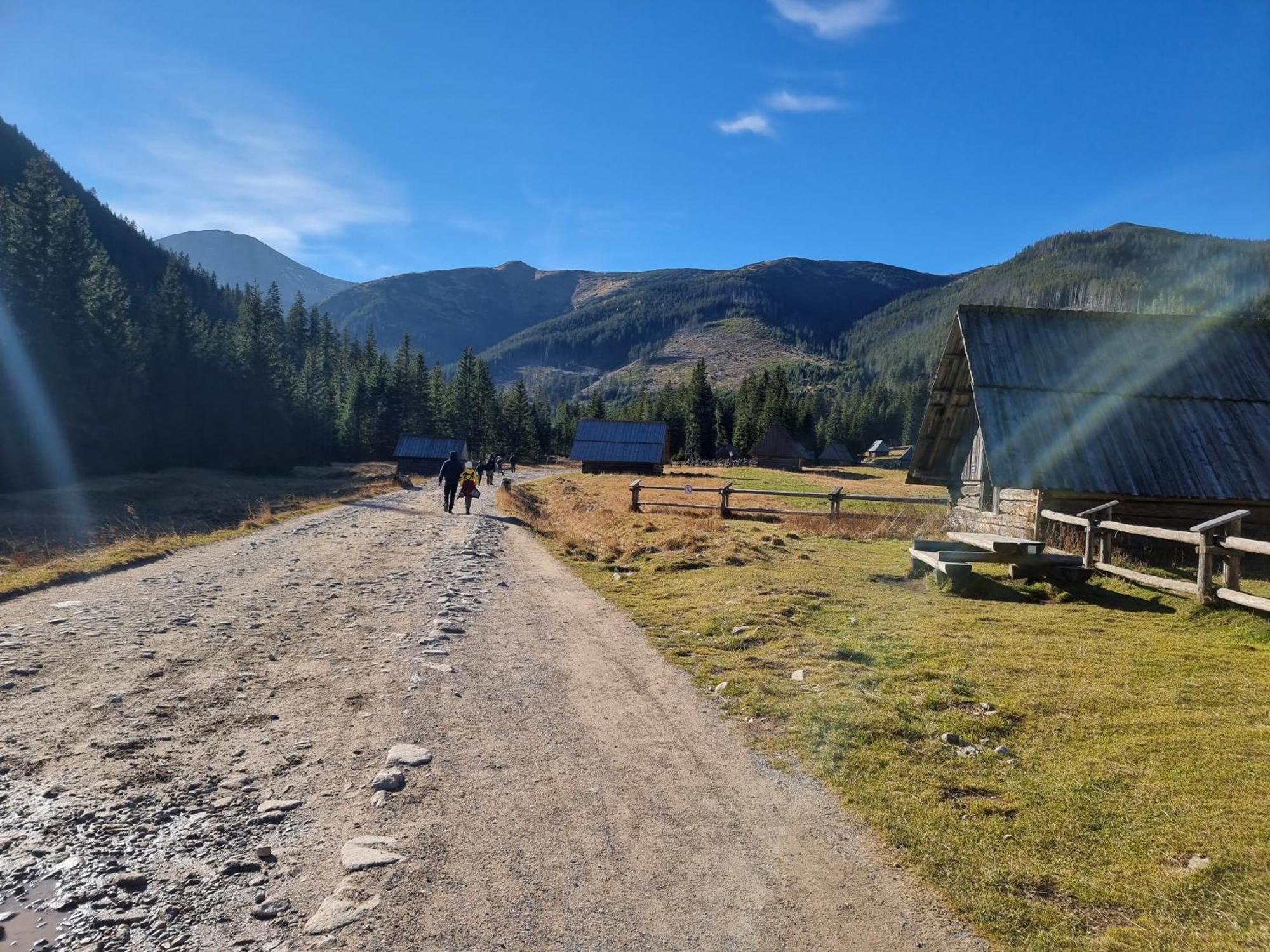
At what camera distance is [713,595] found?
1131cm

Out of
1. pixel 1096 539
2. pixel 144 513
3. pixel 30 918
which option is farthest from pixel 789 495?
pixel 144 513

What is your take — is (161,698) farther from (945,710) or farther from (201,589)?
(945,710)

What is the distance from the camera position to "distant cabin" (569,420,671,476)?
231 feet

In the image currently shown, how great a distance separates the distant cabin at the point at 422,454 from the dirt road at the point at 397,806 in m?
65.1

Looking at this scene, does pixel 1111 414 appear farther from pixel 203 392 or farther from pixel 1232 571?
pixel 203 392

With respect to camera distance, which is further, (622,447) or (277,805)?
(622,447)

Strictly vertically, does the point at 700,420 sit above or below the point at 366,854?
above

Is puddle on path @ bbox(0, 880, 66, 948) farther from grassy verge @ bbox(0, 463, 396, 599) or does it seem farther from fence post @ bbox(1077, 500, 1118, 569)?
fence post @ bbox(1077, 500, 1118, 569)

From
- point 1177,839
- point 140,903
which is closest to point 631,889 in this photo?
point 140,903

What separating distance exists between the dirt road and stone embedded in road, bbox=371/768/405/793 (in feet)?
0.06

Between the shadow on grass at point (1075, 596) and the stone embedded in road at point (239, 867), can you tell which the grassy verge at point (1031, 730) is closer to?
the shadow on grass at point (1075, 596)

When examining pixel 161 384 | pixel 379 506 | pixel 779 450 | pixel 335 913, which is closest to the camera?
pixel 335 913

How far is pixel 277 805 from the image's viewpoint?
14.5 ft

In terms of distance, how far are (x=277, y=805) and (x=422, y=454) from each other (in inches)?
2823
